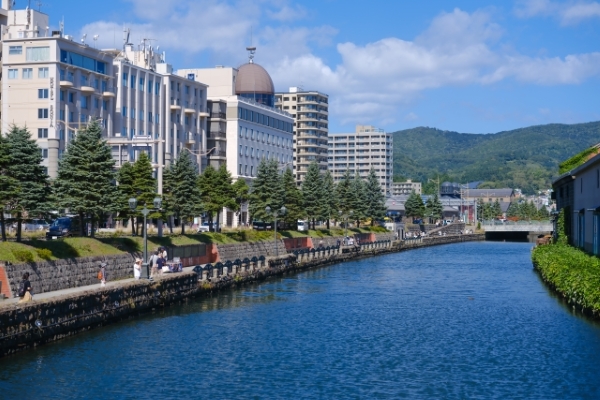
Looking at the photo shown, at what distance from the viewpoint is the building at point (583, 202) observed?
61.9 meters

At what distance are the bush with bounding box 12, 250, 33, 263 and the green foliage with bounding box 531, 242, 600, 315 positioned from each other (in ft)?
97.9

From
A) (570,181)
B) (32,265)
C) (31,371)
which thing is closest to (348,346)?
(31,371)

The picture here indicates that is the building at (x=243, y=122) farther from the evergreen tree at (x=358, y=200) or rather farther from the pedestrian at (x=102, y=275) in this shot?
the pedestrian at (x=102, y=275)

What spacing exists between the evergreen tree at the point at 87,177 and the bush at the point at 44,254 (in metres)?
9.80

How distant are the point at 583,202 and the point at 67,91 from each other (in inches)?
2460

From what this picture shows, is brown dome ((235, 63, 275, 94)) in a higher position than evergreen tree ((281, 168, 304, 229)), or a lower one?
higher

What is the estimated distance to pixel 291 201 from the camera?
107 metres

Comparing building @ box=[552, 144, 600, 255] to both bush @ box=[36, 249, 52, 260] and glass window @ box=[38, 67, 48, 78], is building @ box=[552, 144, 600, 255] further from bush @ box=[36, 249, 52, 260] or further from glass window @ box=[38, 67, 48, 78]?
glass window @ box=[38, 67, 48, 78]

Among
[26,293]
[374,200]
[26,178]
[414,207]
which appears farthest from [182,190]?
[414,207]

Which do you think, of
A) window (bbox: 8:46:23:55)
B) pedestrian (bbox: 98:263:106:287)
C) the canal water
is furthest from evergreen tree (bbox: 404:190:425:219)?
pedestrian (bbox: 98:263:106:287)

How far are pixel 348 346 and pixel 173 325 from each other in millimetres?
10640

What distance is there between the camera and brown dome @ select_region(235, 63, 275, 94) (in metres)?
159

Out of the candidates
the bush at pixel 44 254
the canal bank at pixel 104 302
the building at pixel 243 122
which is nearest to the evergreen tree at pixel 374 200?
the building at pixel 243 122

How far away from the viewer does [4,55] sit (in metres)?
102
